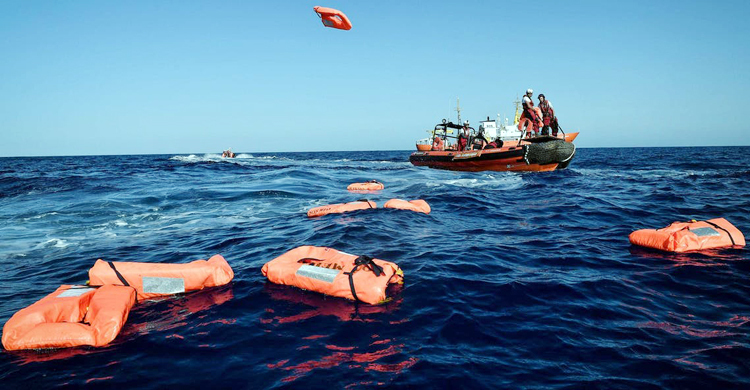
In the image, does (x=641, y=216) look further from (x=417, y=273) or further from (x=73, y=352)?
(x=73, y=352)

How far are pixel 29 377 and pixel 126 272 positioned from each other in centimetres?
184

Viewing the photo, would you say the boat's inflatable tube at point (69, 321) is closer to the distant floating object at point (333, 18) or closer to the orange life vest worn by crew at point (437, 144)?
the distant floating object at point (333, 18)

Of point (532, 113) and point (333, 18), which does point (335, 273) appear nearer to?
point (333, 18)

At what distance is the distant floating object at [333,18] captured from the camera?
320 inches

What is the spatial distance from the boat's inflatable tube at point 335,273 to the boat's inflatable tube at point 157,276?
0.88m

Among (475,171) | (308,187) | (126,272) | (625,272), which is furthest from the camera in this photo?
(475,171)

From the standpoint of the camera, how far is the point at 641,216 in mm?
10625

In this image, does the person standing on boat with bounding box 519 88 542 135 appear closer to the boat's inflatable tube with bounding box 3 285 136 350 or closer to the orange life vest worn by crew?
the orange life vest worn by crew

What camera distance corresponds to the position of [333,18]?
8594 millimetres

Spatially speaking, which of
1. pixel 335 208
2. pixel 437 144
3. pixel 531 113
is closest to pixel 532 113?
pixel 531 113

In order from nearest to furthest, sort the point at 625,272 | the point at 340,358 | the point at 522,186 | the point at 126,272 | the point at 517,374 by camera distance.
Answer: the point at 517,374
the point at 340,358
the point at 126,272
the point at 625,272
the point at 522,186

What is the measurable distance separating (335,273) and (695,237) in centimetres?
678

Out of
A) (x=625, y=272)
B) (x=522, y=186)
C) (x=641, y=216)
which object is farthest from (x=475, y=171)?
(x=625, y=272)

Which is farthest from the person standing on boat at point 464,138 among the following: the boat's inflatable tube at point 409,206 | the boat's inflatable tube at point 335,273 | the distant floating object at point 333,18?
the boat's inflatable tube at point 335,273
